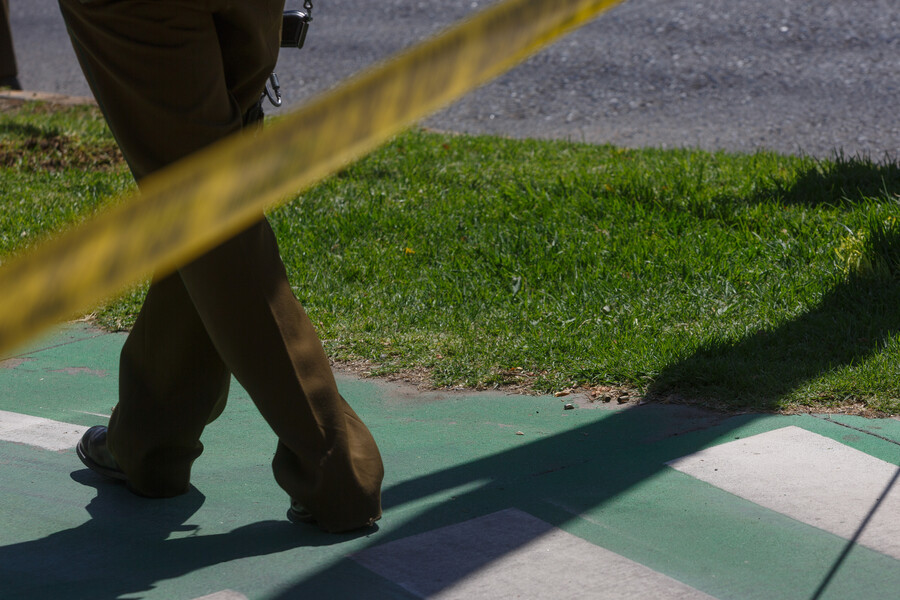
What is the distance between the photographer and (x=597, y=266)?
4.79m

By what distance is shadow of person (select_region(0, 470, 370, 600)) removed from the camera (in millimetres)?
2420

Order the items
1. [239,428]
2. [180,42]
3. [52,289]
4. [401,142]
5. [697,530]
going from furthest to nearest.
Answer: [401,142]
[239,428]
[697,530]
[180,42]
[52,289]

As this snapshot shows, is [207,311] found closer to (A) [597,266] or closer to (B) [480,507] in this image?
(B) [480,507]

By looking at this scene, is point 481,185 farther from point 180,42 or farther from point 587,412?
point 180,42

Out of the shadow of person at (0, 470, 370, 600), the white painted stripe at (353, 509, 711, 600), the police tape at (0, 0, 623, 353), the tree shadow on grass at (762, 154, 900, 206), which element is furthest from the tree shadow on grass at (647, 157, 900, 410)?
the police tape at (0, 0, 623, 353)

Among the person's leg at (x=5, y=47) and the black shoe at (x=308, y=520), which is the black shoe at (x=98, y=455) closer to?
the black shoe at (x=308, y=520)

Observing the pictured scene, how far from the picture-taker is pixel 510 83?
379 inches

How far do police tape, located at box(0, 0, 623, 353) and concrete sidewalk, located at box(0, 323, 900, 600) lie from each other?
1.08 m

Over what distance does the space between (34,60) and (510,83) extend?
202 inches

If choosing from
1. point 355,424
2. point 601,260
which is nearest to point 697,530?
point 355,424

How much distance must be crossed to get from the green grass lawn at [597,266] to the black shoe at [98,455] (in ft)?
3.96

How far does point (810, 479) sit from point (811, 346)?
1135 millimetres

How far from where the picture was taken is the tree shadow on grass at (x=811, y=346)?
3545 millimetres

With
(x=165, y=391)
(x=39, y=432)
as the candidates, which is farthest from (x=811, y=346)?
(x=39, y=432)
